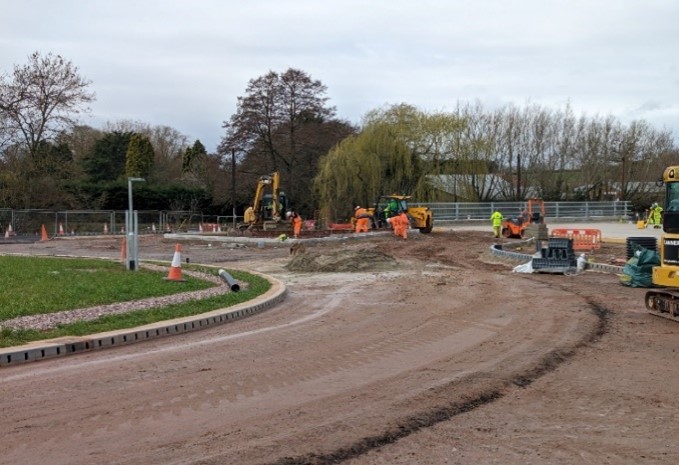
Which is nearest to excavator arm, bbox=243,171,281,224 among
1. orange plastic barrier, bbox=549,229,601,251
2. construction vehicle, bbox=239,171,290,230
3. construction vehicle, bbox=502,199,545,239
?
construction vehicle, bbox=239,171,290,230

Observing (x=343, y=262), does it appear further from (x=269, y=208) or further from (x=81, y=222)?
(x=81, y=222)

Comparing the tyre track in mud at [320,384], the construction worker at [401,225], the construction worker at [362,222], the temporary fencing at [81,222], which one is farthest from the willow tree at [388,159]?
the tyre track in mud at [320,384]

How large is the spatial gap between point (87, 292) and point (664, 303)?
1045 centimetres

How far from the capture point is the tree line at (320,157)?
1911 inches

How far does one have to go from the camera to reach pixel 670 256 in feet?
36.2

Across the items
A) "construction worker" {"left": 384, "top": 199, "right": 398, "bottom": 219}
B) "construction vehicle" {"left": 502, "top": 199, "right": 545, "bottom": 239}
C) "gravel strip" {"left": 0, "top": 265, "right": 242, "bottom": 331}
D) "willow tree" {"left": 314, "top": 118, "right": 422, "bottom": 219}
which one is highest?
"willow tree" {"left": 314, "top": 118, "right": 422, "bottom": 219}

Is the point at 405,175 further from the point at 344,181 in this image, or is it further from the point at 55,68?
the point at 55,68

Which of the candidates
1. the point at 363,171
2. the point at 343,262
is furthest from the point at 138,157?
the point at 343,262

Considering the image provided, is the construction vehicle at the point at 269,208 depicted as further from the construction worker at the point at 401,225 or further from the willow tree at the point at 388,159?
the willow tree at the point at 388,159

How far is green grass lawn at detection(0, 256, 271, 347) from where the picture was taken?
386 inches

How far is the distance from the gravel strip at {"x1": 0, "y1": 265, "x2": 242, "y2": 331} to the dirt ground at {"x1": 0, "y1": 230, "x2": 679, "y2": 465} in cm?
154

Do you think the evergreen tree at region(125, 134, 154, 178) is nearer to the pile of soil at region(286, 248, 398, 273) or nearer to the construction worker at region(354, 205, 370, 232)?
the construction worker at region(354, 205, 370, 232)

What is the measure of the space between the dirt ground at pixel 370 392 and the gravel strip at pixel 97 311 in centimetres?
154

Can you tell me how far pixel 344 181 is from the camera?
4981 centimetres
